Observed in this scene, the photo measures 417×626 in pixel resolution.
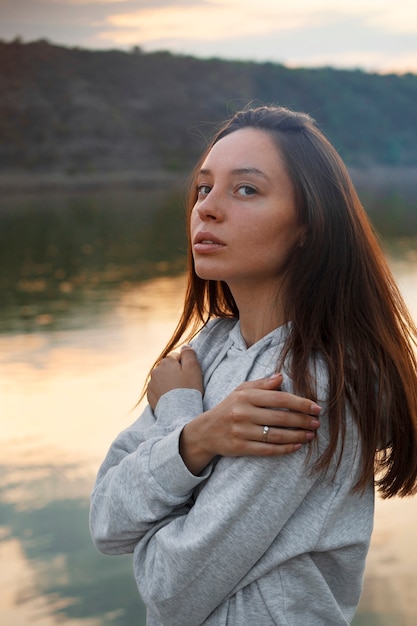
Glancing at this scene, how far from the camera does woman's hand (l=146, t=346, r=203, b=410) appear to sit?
1590 millimetres

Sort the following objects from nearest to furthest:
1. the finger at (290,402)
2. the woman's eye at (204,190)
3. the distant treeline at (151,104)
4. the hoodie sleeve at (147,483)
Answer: the finger at (290,402), the hoodie sleeve at (147,483), the woman's eye at (204,190), the distant treeline at (151,104)

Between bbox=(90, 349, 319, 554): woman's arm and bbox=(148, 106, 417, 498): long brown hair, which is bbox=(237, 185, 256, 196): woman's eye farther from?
bbox=(90, 349, 319, 554): woman's arm

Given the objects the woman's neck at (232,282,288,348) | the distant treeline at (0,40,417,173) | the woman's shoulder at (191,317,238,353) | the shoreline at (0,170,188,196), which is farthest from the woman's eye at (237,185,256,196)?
the shoreline at (0,170,188,196)

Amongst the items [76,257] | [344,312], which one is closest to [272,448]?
[344,312]

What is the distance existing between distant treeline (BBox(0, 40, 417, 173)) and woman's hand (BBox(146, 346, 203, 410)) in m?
39.9

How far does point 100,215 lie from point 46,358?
2029 centimetres

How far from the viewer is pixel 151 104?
60688 mm

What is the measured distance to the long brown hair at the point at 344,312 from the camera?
140 centimetres

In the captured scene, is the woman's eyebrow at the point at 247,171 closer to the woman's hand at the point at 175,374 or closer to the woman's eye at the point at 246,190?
the woman's eye at the point at 246,190

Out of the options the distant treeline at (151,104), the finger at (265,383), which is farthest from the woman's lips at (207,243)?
the distant treeline at (151,104)

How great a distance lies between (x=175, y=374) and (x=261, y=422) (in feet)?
0.95

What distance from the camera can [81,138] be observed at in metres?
50.1

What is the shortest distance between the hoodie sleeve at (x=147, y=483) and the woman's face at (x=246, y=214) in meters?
0.22

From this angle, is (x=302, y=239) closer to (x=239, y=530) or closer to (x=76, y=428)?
(x=239, y=530)
